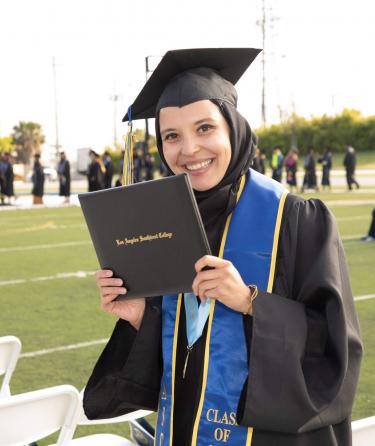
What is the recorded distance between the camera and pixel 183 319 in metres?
1.83

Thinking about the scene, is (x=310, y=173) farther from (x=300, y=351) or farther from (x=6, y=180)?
(x=300, y=351)

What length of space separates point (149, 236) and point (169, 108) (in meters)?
0.36

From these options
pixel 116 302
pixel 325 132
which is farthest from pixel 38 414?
pixel 325 132

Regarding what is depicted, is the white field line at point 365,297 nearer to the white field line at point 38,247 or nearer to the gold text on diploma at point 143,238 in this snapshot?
the gold text on diploma at point 143,238

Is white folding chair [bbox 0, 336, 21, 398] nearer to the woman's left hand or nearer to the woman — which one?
the woman

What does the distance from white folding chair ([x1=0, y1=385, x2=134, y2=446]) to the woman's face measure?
3.11ft

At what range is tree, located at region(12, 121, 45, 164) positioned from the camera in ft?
331

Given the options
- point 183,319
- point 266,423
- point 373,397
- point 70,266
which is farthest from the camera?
point 70,266

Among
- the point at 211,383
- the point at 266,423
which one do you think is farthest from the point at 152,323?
the point at 266,423

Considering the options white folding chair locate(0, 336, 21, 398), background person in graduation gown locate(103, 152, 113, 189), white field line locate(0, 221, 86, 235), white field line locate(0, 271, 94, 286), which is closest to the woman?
white folding chair locate(0, 336, 21, 398)

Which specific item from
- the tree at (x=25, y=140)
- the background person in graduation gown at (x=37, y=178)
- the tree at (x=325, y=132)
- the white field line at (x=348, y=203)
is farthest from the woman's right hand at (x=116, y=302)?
the tree at (x=25, y=140)

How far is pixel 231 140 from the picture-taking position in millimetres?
1787

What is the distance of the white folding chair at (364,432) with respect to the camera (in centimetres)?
196

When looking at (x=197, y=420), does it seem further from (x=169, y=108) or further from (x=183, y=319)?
(x=169, y=108)
